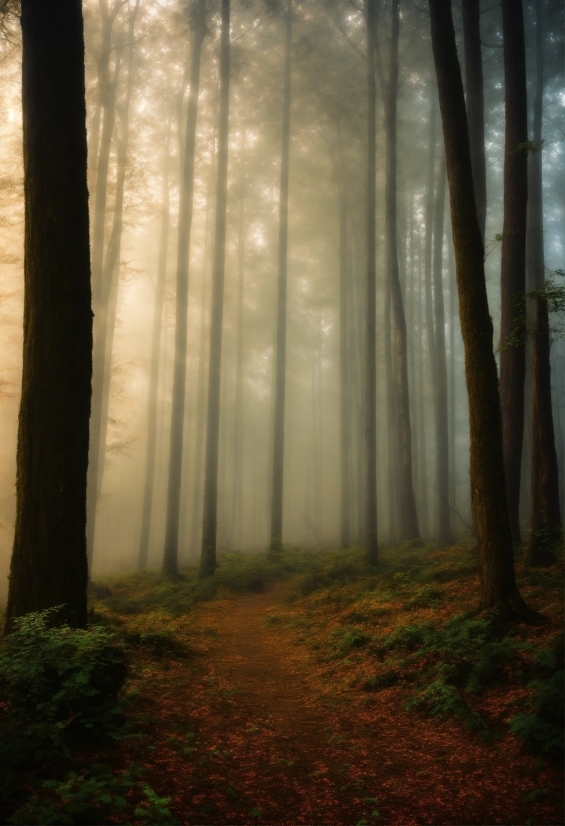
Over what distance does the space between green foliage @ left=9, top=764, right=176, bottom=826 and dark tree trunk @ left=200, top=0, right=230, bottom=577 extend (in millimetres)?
12829

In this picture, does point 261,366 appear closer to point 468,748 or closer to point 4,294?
point 4,294

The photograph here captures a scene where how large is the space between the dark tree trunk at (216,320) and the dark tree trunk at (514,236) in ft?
30.5

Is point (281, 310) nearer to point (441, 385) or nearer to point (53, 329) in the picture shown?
point (441, 385)

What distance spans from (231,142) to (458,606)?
23.9 meters

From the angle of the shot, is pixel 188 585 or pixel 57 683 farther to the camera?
pixel 188 585

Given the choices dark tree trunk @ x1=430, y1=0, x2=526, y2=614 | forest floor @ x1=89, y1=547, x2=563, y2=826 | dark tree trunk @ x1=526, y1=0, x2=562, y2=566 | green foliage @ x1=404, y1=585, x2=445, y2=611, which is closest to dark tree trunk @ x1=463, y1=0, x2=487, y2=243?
dark tree trunk @ x1=526, y1=0, x2=562, y2=566

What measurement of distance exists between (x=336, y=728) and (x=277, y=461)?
54.5 ft

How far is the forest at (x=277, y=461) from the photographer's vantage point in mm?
3984

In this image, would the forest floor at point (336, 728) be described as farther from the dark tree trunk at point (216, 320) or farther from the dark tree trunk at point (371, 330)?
the dark tree trunk at point (216, 320)

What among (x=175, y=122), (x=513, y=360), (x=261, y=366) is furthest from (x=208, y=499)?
(x=261, y=366)

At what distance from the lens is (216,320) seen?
1708 centimetres

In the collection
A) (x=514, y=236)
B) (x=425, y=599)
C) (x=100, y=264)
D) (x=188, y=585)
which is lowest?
(x=188, y=585)

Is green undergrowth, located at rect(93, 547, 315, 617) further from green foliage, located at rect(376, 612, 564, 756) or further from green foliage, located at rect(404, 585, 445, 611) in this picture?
green foliage, located at rect(376, 612, 564, 756)

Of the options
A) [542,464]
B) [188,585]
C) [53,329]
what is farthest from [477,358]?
[188,585]
